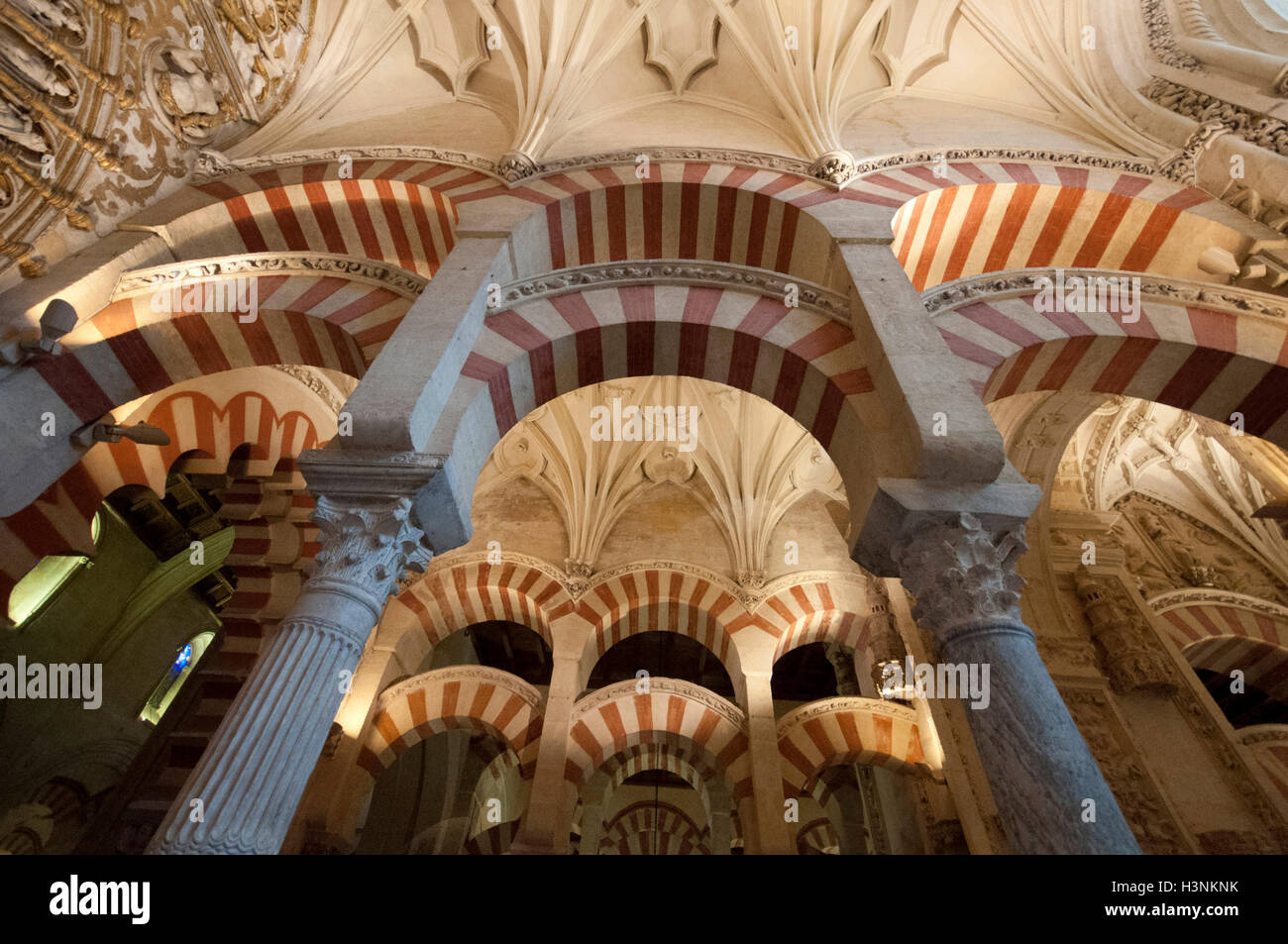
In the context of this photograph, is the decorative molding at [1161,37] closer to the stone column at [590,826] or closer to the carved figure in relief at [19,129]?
the carved figure in relief at [19,129]

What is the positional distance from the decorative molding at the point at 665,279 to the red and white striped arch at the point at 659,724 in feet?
14.6

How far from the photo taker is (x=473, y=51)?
6.95m

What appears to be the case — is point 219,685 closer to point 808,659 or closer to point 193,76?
point 193,76

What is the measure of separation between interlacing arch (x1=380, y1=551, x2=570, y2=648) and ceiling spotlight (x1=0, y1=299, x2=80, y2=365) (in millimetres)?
4184

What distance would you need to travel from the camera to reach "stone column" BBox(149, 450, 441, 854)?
2.26 m

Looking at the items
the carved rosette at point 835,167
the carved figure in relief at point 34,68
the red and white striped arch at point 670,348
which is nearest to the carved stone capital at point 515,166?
the red and white striped arch at point 670,348

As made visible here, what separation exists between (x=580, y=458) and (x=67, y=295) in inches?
212

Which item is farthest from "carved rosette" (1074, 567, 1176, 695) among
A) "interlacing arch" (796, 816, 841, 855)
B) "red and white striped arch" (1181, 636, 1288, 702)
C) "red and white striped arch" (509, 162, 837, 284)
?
"interlacing arch" (796, 816, 841, 855)

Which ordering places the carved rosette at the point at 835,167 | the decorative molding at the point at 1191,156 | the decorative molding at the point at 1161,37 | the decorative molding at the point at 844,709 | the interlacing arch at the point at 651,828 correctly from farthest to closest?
the interlacing arch at the point at 651,828 < the decorative molding at the point at 844,709 < the decorative molding at the point at 1161,37 < the carved rosette at the point at 835,167 < the decorative molding at the point at 1191,156

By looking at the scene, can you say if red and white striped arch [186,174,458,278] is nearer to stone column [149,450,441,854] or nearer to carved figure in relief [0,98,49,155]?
carved figure in relief [0,98,49,155]

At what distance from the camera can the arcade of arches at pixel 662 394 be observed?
10.8 ft

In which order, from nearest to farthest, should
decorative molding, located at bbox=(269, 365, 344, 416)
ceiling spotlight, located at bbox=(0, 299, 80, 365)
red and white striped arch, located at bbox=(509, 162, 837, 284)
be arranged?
1. ceiling spotlight, located at bbox=(0, 299, 80, 365)
2. red and white striped arch, located at bbox=(509, 162, 837, 284)
3. decorative molding, located at bbox=(269, 365, 344, 416)

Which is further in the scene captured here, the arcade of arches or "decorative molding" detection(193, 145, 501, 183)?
"decorative molding" detection(193, 145, 501, 183)
